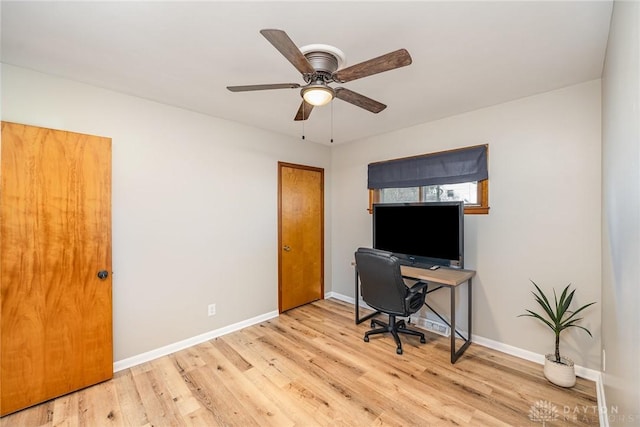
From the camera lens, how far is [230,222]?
3.15m

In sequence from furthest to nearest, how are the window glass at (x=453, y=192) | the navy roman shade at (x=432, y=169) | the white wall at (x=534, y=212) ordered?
the window glass at (x=453, y=192)
the navy roman shade at (x=432, y=169)
the white wall at (x=534, y=212)

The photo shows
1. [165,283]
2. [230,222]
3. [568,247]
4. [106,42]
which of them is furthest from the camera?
[230,222]

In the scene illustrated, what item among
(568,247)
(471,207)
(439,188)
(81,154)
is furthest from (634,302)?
(81,154)

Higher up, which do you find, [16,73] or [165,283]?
[16,73]

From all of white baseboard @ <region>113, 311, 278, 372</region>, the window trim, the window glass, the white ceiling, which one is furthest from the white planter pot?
white baseboard @ <region>113, 311, 278, 372</region>

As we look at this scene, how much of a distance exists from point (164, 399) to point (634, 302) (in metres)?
2.86

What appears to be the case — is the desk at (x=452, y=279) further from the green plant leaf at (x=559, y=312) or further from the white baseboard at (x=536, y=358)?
the green plant leaf at (x=559, y=312)

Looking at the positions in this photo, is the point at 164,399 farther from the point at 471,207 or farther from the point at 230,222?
the point at 471,207

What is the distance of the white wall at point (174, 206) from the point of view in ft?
7.29

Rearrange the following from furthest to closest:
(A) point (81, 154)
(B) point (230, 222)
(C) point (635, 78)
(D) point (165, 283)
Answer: (B) point (230, 222) → (D) point (165, 283) → (A) point (81, 154) → (C) point (635, 78)

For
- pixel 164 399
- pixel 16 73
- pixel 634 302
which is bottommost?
pixel 164 399

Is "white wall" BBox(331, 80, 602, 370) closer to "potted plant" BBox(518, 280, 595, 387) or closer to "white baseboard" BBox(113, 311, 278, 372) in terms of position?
"potted plant" BBox(518, 280, 595, 387)

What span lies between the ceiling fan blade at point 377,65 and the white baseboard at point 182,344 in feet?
9.54

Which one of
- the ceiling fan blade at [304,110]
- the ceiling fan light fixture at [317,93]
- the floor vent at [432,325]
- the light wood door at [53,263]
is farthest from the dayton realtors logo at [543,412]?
the light wood door at [53,263]
